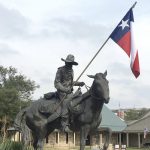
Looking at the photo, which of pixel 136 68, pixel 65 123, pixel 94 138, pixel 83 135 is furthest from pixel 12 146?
pixel 94 138

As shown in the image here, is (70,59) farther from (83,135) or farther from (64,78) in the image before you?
(83,135)

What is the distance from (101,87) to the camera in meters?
10.9

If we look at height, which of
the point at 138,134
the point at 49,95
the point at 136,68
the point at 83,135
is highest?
the point at 136,68

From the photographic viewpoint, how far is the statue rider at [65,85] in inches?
464

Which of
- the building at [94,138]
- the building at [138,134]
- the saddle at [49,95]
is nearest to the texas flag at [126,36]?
the saddle at [49,95]

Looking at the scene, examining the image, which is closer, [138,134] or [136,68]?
[136,68]

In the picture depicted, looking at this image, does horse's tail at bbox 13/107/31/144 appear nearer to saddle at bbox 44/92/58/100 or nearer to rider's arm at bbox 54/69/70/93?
saddle at bbox 44/92/58/100

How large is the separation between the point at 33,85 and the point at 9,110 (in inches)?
566

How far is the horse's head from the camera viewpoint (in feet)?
35.7

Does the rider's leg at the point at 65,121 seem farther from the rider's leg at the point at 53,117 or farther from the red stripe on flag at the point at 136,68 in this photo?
the red stripe on flag at the point at 136,68

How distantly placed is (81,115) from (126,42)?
285cm

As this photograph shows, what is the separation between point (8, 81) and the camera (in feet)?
236

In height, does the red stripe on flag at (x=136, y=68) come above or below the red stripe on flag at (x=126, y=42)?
below

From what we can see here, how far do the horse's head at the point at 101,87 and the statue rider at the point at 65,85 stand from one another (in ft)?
3.02
